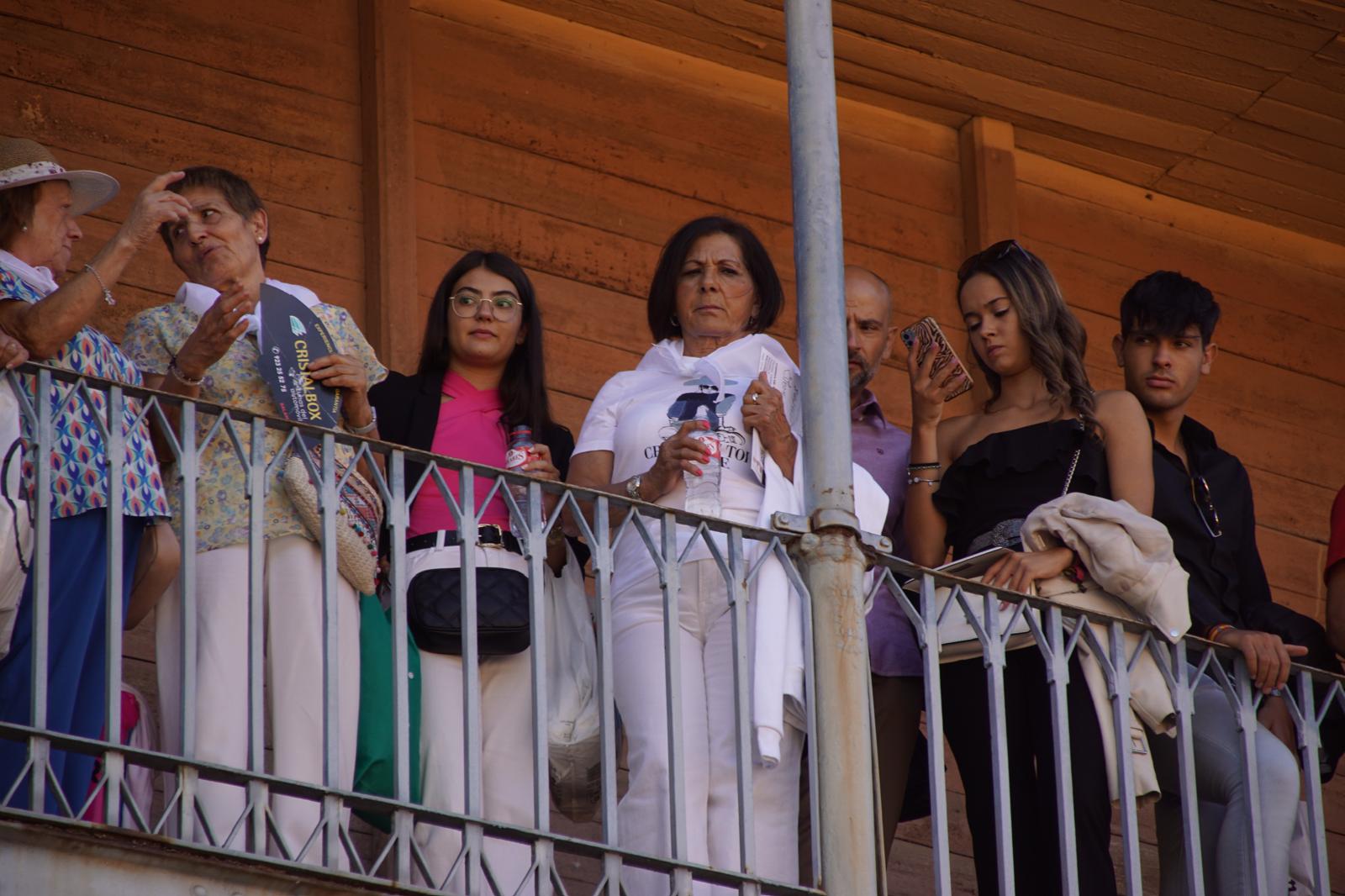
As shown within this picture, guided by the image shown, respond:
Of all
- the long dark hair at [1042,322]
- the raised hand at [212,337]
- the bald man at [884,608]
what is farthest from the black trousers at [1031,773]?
the raised hand at [212,337]

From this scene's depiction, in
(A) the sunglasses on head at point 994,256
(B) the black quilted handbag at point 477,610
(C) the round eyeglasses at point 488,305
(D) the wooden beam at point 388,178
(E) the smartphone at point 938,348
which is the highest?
(D) the wooden beam at point 388,178

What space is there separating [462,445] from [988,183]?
3251 mm

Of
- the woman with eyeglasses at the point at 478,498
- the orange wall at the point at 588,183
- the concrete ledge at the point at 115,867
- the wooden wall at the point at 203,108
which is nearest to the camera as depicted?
the concrete ledge at the point at 115,867

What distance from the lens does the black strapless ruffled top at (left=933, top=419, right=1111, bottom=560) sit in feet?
20.0

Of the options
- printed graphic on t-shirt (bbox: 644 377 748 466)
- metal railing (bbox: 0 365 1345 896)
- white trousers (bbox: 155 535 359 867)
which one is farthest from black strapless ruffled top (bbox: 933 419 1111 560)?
white trousers (bbox: 155 535 359 867)

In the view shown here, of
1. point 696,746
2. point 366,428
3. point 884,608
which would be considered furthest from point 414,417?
point 884,608

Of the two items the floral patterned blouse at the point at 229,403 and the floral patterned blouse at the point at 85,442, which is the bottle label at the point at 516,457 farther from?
the floral patterned blouse at the point at 85,442

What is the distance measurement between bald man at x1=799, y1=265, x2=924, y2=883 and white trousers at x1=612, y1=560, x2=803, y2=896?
457 mm

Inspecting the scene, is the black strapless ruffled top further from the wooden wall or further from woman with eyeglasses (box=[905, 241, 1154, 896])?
the wooden wall

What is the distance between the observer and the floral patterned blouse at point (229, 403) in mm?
5465

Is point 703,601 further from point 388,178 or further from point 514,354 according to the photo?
point 388,178

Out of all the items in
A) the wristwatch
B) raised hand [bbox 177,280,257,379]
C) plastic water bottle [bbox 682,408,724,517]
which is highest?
raised hand [bbox 177,280,257,379]

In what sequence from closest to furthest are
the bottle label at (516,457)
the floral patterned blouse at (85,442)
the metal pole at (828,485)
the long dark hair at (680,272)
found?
the floral patterned blouse at (85,442) < the metal pole at (828,485) < the bottle label at (516,457) < the long dark hair at (680,272)

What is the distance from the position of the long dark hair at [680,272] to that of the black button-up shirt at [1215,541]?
115 centimetres
